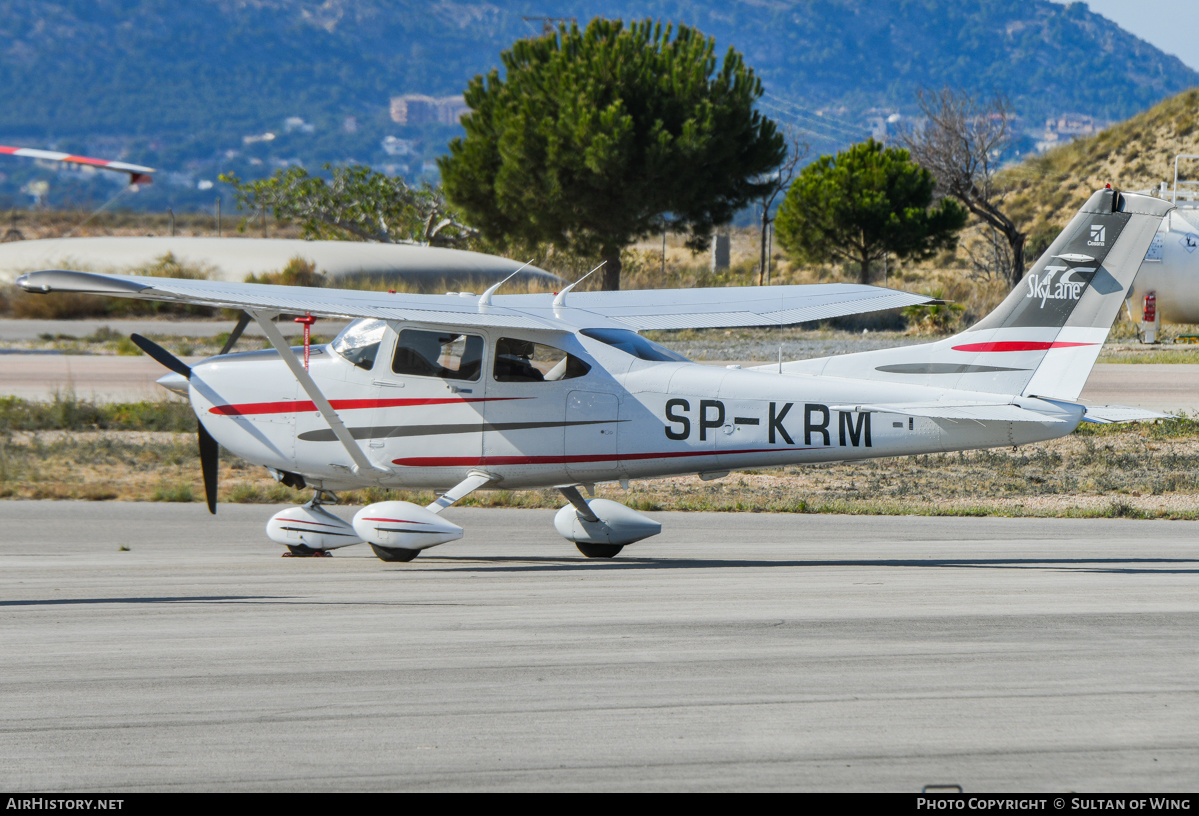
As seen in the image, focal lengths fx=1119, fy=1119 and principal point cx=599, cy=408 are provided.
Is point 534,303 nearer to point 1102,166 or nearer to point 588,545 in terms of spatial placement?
point 588,545

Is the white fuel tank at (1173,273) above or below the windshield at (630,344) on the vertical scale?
above

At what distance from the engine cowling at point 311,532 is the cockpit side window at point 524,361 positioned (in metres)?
1.86

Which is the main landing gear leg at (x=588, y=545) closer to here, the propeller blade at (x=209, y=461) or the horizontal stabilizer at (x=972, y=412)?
the horizontal stabilizer at (x=972, y=412)

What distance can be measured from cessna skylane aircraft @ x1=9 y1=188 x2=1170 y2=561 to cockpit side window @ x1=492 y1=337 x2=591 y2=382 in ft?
0.04

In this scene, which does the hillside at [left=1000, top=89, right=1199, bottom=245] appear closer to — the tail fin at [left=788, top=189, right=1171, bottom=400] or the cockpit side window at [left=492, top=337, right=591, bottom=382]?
the tail fin at [left=788, top=189, right=1171, bottom=400]

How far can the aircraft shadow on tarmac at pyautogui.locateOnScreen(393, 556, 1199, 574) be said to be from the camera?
835 centimetres

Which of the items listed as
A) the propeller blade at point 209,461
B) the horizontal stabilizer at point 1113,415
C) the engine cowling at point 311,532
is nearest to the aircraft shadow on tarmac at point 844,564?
the engine cowling at point 311,532

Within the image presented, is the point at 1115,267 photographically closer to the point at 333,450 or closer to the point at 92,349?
the point at 333,450

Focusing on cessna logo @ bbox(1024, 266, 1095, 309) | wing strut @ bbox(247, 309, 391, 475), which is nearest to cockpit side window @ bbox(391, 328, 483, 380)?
wing strut @ bbox(247, 309, 391, 475)

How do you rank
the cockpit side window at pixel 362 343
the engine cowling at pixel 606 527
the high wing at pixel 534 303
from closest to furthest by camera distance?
the high wing at pixel 534 303
the cockpit side window at pixel 362 343
the engine cowling at pixel 606 527

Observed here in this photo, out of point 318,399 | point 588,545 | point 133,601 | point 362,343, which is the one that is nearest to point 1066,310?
point 588,545

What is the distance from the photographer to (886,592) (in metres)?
7.11

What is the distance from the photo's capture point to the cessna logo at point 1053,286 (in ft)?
27.5

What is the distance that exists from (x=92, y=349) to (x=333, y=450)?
21865mm
